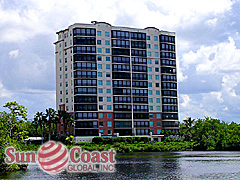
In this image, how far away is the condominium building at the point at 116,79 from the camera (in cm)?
14825

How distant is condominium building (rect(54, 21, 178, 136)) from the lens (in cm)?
14825

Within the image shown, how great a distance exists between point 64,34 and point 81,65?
1780 cm

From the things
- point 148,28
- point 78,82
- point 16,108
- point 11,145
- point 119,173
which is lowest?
point 119,173

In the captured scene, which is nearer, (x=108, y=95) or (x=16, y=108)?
(x=16, y=108)

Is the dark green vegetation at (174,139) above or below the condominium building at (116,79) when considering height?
below

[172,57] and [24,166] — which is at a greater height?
[172,57]

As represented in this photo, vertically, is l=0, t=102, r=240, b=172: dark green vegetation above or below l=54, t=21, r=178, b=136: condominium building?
below

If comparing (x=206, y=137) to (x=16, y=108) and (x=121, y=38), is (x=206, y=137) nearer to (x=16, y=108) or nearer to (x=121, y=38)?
(x=121, y=38)

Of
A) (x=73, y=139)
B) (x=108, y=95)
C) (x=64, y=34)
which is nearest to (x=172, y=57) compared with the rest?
(x=108, y=95)

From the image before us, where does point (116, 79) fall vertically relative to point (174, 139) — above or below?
above

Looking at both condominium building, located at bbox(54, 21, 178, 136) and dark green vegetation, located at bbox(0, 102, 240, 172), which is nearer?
dark green vegetation, located at bbox(0, 102, 240, 172)

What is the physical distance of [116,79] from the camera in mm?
153000

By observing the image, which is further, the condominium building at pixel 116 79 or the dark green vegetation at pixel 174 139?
the condominium building at pixel 116 79

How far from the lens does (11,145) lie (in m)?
58.7
